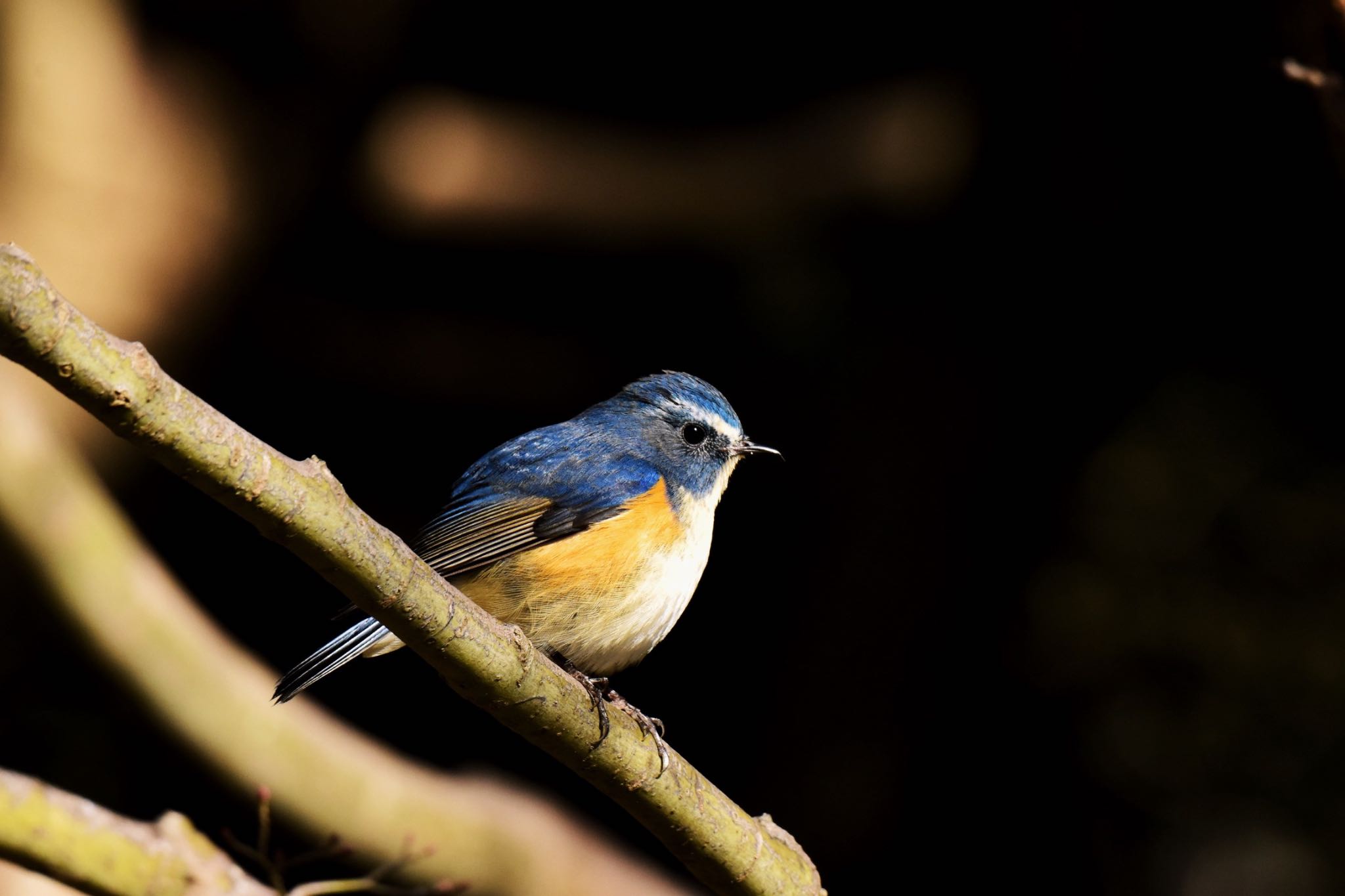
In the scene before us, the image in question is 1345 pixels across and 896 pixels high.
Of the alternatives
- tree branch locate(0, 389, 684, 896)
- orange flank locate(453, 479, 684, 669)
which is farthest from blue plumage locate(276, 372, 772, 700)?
tree branch locate(0, 389, 684, 896)

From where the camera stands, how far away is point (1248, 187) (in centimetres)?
577

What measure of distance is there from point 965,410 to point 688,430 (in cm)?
196

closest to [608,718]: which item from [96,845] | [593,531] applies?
[593,531]

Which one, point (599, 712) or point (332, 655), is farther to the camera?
point (332, 655)

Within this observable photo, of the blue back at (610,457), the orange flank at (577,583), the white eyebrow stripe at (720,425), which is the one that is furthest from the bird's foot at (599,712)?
the white eyebrow stripe at (720,425)

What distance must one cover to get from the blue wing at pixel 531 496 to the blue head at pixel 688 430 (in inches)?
4.1

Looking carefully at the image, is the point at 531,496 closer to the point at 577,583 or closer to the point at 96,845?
the point at 577,583

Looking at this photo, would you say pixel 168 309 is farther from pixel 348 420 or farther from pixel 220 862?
pixel 220 862

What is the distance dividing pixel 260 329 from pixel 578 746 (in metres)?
3.98

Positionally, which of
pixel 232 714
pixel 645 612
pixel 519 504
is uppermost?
pixel 519 504

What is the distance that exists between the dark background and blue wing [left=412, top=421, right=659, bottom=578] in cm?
199

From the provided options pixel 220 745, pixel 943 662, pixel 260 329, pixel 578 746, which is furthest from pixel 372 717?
pixel 578 746

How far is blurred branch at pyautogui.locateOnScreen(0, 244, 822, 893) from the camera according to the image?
1.76m

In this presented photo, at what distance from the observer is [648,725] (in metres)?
2.74
